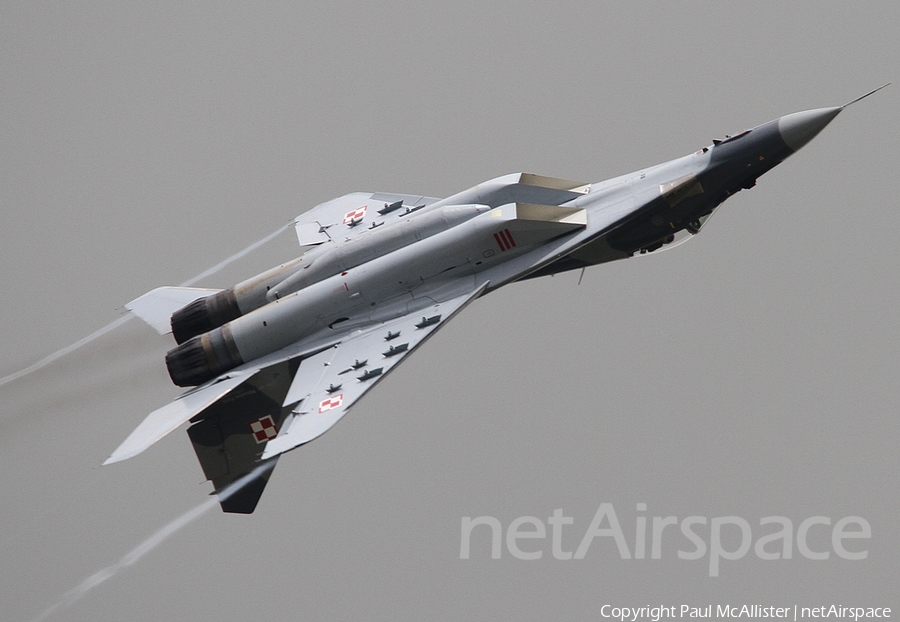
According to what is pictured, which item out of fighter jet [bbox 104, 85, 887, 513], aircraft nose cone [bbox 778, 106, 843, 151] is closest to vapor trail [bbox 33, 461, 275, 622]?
fighter jet [bbox 104, 85, 887, 513]

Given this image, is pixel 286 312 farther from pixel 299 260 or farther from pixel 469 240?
pixel 469 240

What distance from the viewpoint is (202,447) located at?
31.6 m

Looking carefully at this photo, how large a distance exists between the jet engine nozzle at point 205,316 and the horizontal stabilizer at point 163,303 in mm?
572

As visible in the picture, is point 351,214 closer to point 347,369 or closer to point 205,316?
point 205,316

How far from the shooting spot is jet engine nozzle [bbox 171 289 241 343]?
3150cm

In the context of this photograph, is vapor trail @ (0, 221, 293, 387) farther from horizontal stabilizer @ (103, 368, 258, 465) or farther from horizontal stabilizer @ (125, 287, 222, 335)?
horizontal stabilizer @ (103, 368, 258, 465)

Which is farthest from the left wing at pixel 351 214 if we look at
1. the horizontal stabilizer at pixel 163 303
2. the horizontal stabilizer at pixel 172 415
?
the horizontal stabilizer at pixel 172 415

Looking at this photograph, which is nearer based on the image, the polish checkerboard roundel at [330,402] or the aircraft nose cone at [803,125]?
the polish checkerboard roundel at [330,402]

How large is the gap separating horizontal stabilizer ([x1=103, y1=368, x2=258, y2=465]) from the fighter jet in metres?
0.04

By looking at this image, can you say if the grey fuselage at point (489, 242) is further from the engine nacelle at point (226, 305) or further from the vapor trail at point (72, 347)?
the vapor trail at point (72, 347)

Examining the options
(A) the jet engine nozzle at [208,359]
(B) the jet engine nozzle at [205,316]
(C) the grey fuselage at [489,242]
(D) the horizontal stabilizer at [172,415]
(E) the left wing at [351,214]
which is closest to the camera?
(D) the horizontal stabilizer at [172,415]

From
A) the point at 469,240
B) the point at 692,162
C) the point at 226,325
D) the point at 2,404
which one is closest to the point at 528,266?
the point at 469,240

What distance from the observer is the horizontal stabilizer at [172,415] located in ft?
93.6

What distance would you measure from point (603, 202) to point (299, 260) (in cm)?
648
